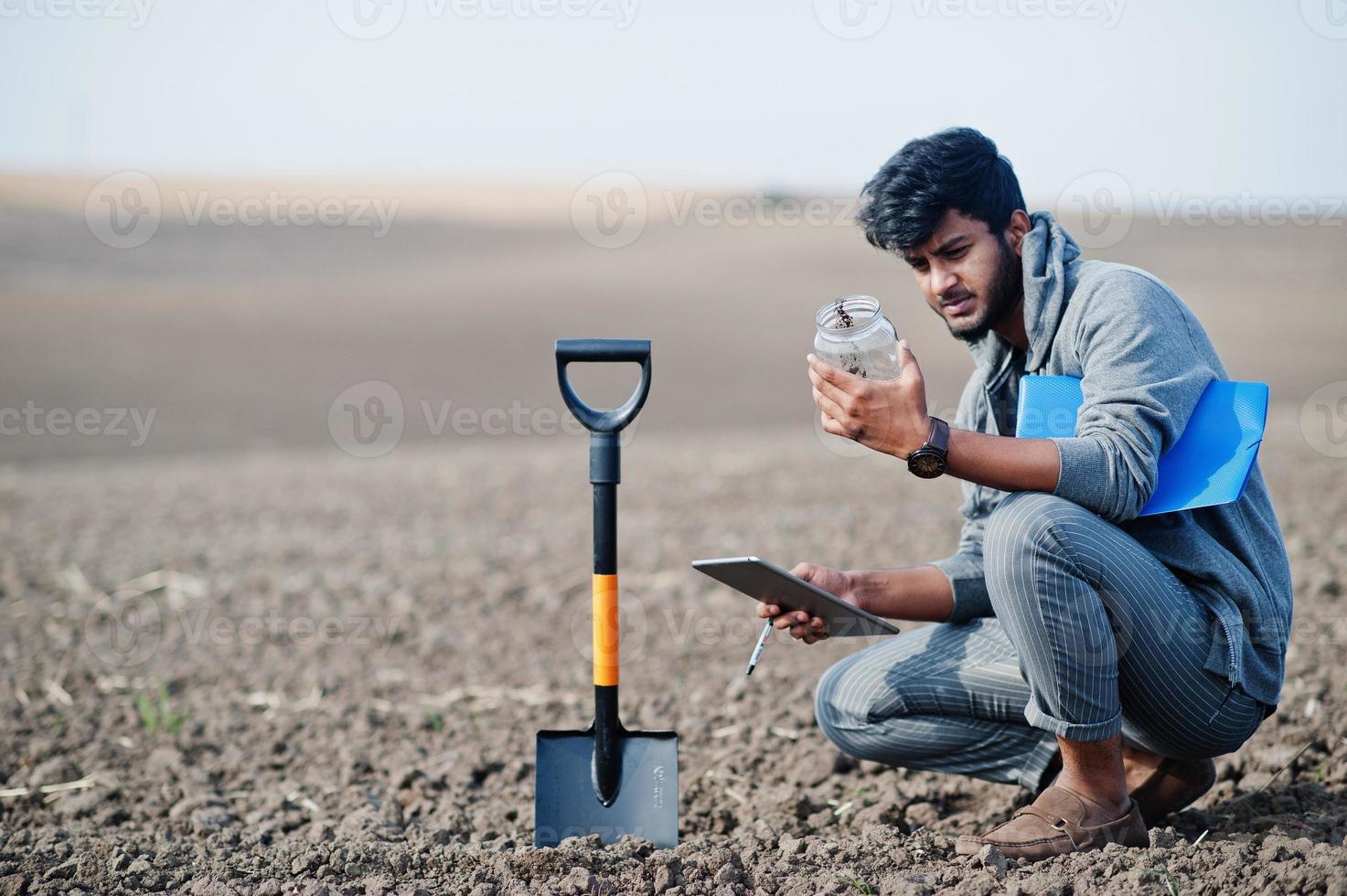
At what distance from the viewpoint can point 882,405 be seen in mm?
2236

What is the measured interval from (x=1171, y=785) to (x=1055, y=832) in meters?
0.56

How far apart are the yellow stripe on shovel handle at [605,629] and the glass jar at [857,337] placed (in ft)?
2.39

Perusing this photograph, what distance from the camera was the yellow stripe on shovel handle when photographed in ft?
8.81

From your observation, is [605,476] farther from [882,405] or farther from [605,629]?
[882,405]

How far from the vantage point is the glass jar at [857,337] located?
2.42 meters

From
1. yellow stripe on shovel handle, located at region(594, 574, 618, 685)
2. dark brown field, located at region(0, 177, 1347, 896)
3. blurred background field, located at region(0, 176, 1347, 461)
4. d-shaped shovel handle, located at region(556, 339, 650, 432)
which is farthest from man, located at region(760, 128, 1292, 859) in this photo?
blurred background field, located at region(0, 176, 1347, 461)

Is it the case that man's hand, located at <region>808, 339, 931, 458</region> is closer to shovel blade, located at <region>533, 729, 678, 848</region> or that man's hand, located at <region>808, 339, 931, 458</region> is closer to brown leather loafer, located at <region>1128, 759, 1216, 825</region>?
shovel blade, located at <region>533, 729, 678, 848</region>

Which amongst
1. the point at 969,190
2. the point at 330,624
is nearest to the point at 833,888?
the point at 969,190

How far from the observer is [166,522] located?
7152 mm

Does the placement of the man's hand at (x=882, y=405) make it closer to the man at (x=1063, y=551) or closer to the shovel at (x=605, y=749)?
the man at (x=1063, y=551)

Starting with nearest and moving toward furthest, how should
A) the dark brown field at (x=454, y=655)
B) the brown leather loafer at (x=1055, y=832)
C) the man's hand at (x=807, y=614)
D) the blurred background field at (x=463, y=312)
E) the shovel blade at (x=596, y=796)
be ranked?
the brown leather loafer at (x=1055, y=832)
the dark brown field at (x=454, y=655)
the man's hand at (x=807, y=614)
the shovel blade at (x=596, y=796)
the blurred background field at (x=463, y=312)

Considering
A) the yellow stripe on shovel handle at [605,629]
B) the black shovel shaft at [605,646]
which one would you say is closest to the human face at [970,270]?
the black shovel shaft at [605,646]

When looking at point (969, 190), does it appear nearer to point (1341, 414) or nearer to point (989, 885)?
point (989, 885)

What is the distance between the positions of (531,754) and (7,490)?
6356 millimetres
